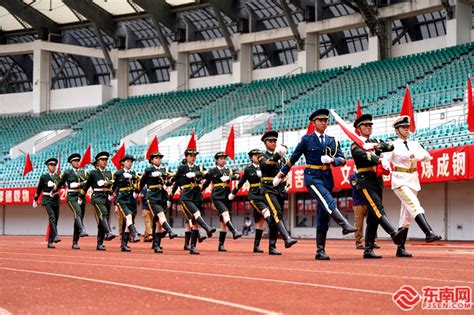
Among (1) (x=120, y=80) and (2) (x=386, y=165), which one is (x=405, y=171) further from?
(1) (x=120, y=80)

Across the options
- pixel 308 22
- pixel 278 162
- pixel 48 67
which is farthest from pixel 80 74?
pixel 278 162

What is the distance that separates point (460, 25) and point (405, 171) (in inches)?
1149

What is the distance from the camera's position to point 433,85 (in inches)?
1518

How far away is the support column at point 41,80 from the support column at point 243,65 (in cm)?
1392

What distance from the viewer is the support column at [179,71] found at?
56.6m

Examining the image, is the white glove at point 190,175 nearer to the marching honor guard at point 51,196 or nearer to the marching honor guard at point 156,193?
the marching honor guard at point 156,193

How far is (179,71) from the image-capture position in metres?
56.6

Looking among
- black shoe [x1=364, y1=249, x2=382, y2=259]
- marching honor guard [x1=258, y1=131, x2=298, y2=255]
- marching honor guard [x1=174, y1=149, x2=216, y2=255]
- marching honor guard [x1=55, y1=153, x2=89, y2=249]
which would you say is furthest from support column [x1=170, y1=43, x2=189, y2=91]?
black shoe [x1=364, y1=249, x2=382, y2=259]

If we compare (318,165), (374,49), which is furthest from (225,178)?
(374,49)

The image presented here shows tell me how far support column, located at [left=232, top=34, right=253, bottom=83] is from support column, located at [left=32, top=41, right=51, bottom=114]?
13.9m

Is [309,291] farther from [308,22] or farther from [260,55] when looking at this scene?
[260,55]

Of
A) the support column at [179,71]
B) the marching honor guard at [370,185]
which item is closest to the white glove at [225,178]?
the marching honor guard at [370,185]

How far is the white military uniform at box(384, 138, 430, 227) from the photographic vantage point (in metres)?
15.4

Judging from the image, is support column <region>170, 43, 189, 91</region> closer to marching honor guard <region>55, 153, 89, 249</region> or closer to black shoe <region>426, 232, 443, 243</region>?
marching honor guard <region>55, 153, 89, 249</region>
